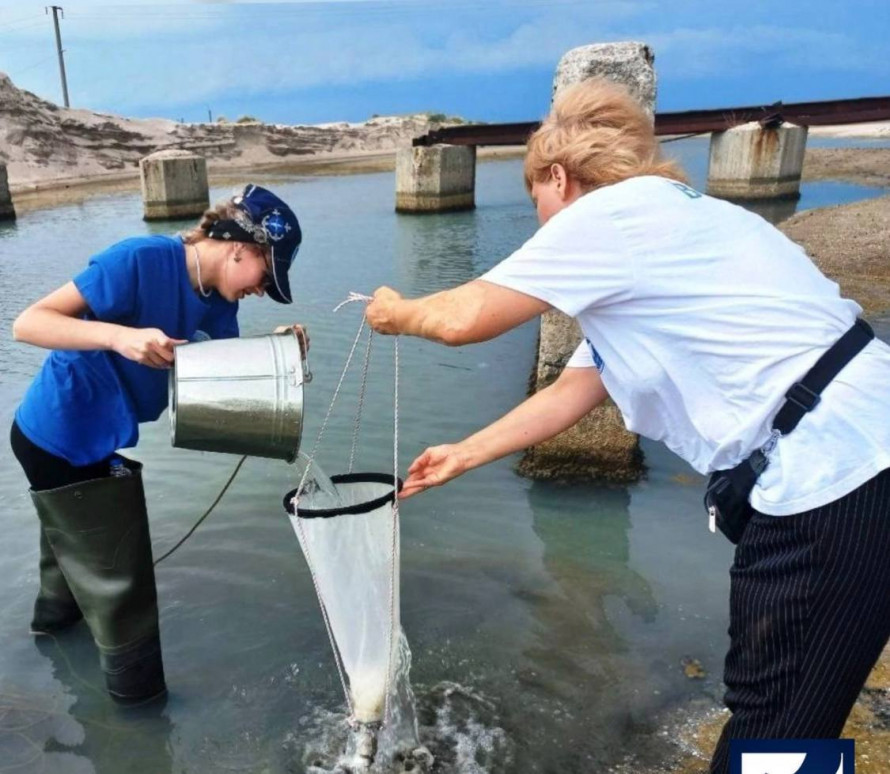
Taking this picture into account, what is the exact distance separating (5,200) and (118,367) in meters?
22.7

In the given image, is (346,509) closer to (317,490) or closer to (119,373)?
(317,490)

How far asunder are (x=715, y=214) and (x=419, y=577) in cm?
302

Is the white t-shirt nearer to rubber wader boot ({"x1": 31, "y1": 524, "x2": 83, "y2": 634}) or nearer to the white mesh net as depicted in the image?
the white mesh net

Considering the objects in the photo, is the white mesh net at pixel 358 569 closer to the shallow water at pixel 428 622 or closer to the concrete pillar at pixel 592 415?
the shallow water at pixel 428 622

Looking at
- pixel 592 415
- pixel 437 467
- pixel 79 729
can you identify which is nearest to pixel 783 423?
pixel 437 467

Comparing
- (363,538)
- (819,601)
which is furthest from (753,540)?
(363,538)

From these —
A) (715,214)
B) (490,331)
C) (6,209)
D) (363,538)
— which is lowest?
(6,209)

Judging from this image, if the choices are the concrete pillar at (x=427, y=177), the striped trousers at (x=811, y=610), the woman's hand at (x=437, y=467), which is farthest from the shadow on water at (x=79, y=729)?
the concrete pillar at (x=427, y=177)

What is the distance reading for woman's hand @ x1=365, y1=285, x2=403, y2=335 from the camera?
7.51 feet

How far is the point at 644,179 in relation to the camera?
1976 mm

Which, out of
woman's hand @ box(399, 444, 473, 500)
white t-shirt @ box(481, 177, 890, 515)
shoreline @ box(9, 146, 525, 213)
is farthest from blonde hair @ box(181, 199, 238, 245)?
shoreline @ box(9, 146, 525, 213)

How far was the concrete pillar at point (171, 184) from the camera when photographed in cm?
2189

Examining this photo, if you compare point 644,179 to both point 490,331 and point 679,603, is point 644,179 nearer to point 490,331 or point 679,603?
point 490,331

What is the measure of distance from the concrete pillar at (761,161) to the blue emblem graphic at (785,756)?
24.9 meters
